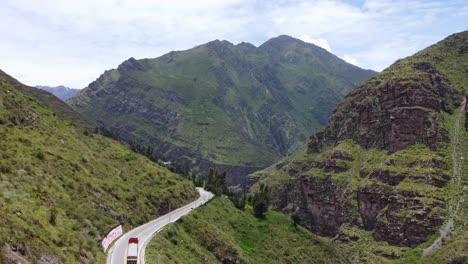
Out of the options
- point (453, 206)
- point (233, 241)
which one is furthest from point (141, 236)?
point (453, 206)

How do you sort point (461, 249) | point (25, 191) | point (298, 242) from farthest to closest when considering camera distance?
1. point (461, 249)
2. point (298, 242)
3. point (25, 191)

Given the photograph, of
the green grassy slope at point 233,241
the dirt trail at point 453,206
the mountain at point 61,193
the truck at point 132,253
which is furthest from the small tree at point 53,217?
the dirt trail at point 453,206

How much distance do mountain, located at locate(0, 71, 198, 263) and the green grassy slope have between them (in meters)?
8.48

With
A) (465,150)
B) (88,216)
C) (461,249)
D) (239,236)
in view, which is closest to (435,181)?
(465,150)

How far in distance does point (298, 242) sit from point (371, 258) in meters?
56.4

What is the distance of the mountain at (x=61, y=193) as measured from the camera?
3688cm

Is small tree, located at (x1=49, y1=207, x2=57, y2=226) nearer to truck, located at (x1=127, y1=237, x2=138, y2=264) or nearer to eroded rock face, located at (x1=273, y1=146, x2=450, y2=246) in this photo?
truck, located at (x1=127, y1=237, x2=138, y2=264)

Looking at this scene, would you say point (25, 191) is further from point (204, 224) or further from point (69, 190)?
point (204, 224)

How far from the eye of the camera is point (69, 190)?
61.5m

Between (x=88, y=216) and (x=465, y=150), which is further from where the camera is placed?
(x=465, y=150)

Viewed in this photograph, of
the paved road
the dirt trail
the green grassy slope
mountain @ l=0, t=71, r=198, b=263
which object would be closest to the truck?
the paved road

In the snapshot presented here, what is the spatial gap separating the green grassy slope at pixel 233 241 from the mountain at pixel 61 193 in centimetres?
848

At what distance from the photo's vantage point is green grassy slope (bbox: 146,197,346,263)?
70.4 meters

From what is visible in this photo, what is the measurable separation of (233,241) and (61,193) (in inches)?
2035
